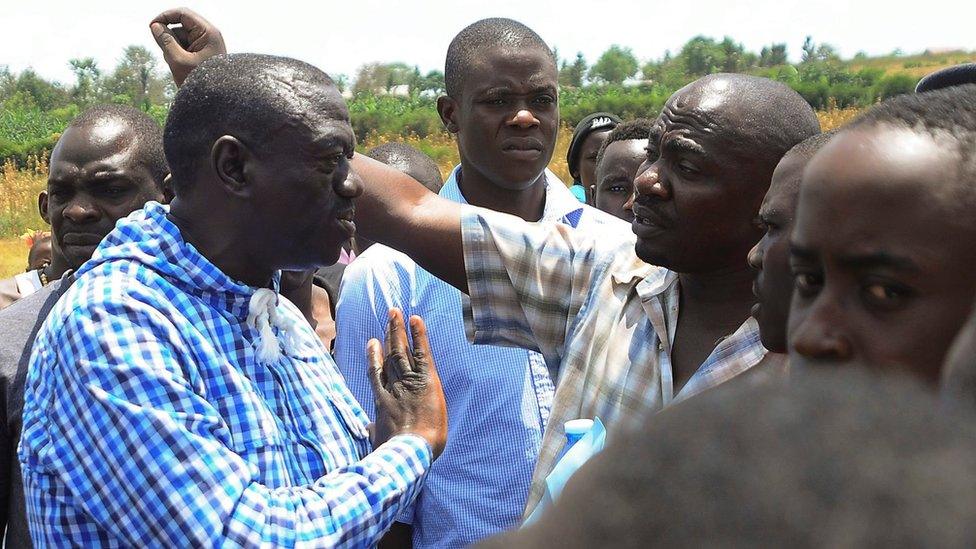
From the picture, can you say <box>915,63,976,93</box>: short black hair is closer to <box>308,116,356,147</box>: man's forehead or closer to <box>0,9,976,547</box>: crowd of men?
<box>0,9,976,547</box>: crowd of men

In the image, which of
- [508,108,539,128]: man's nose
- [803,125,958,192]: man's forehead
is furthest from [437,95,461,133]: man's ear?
[803,125,958,192]: man's forehead

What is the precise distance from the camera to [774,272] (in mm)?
1985

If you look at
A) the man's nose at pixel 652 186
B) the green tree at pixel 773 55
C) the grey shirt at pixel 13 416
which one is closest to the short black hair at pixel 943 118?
the man's nose at pixel 652 186

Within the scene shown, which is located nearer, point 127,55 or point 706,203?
point 706,203

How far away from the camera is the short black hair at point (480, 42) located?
4141mm

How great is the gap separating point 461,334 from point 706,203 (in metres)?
1.20

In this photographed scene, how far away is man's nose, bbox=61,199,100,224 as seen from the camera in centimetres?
331

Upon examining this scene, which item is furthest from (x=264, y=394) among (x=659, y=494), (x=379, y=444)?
(x=659, y=494)

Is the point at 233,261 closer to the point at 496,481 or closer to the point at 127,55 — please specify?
the point at 496,481

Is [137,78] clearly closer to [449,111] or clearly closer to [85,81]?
[85,81]

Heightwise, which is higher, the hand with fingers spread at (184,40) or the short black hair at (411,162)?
the hand with fingers spread at (184,40)

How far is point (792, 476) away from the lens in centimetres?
44

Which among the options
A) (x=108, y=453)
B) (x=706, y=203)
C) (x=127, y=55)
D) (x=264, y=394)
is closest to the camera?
(x=108, y=453)

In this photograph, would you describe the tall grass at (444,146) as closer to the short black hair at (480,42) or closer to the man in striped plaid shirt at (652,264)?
the short black hair at (480,42)
